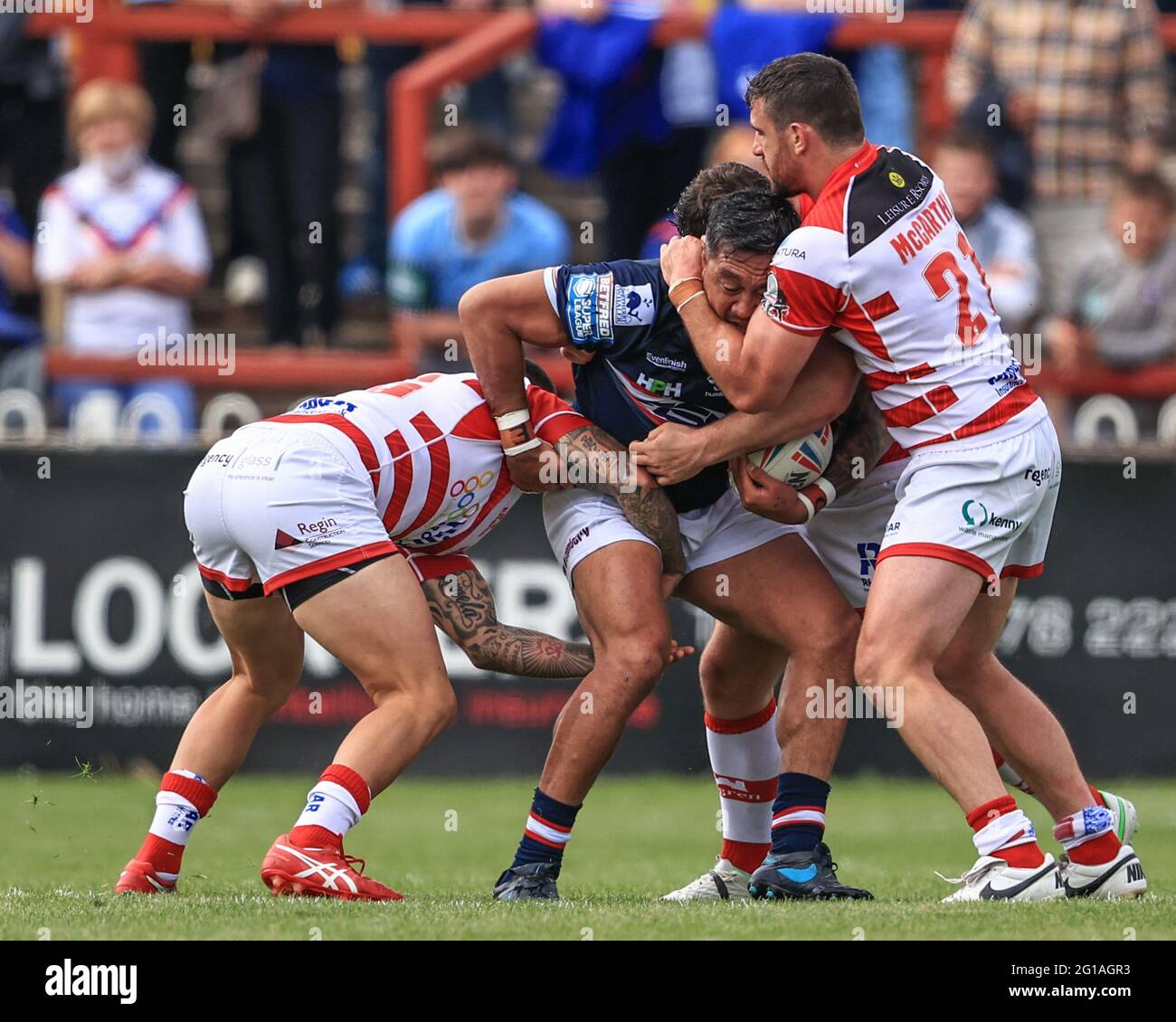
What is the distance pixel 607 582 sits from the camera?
6504mm

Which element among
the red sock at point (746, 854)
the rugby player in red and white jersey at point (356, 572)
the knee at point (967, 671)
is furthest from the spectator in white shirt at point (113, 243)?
the knee at point (967, 671)

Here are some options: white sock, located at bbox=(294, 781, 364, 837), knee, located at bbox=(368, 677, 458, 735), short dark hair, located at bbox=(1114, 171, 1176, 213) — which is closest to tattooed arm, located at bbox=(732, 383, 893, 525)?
knee, located at bbox=(368, 677, 458, 735)

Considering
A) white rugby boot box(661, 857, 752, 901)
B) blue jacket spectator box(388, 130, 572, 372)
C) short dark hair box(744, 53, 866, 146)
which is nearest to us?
short dark hair box(744, 53, 866, 146)

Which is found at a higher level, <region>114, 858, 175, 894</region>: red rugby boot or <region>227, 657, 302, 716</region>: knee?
<region>227, 657, 302, 716</region>: knee

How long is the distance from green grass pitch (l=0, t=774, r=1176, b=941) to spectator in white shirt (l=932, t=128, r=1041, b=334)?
286cm

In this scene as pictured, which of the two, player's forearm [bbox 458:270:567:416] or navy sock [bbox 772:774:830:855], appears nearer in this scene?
navy sock [bbox 772:774:830:855]

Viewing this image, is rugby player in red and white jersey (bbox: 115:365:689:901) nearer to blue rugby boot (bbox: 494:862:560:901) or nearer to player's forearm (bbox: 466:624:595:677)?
player's forearm (bbox: 466:624:595:677)

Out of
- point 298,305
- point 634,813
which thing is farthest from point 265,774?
point 298,305

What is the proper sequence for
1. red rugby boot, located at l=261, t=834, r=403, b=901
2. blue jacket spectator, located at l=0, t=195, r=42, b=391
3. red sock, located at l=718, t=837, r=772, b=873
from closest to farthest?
1. red rugby boot, located at l=261, t=834, r=403, b=901
2. red sock, located at l=718, t=837, r=772, b=873
3. blue jacket spectator, located at l=0, t=195, r=42, b=391

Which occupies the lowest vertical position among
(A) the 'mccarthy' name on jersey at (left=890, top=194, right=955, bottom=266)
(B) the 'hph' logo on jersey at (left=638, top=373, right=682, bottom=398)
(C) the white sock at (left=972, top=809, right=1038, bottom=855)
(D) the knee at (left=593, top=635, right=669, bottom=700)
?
(C) the white sock at (left=972, top=809, right=1038, bottom=855)

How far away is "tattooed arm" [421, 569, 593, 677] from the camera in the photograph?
21.7 feet

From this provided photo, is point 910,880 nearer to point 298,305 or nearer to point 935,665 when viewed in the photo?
point 935,665

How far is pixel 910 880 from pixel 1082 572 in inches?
162
